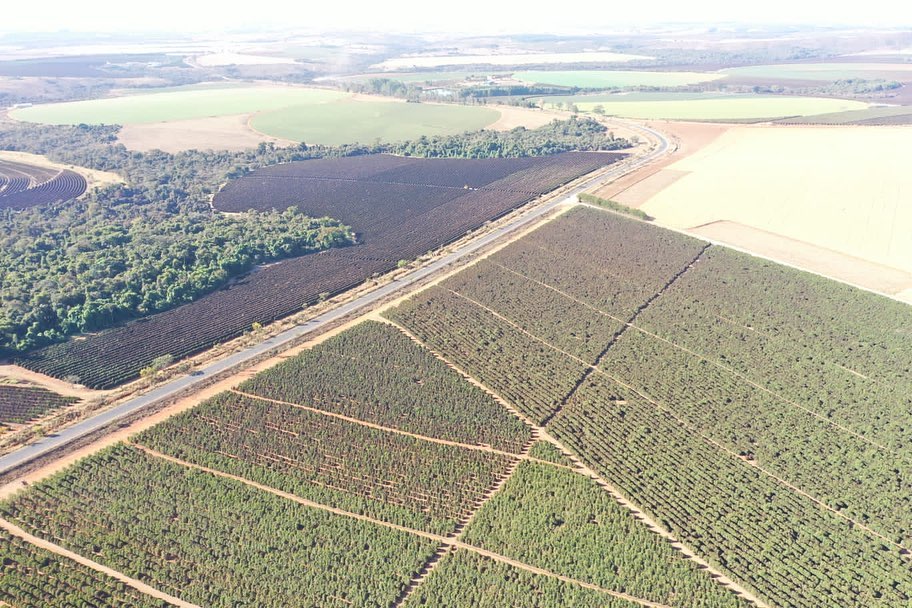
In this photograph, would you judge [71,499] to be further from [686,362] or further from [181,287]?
[686,362]

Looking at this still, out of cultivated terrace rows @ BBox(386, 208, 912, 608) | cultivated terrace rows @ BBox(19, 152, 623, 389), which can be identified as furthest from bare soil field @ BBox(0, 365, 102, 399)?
cultivated terrace rows @ BBox(386, 208, 912, 608)

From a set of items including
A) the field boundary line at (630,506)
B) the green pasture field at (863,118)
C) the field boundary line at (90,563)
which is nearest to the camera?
the field boundary line at (90,563)

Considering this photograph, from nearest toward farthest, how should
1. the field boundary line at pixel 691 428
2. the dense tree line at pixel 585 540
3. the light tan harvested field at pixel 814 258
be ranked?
the dense tree line at pixel 585 540 → the field boundary line at pixel 691 428 → the light tan harvested field at pixel 814 258

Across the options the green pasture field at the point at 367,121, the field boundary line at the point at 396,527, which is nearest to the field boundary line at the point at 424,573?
the field boundary line at the point at 396,527

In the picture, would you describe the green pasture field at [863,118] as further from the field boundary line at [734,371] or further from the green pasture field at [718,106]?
the field boundary line at [734,371]

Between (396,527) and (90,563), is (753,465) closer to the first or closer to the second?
(396,527)

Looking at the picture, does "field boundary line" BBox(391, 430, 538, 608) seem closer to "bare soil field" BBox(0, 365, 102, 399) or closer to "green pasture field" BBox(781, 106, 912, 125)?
"bare soil field" BBox(0, 365, 102, 399)

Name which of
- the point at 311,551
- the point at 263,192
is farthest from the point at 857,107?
the point at 311,551
